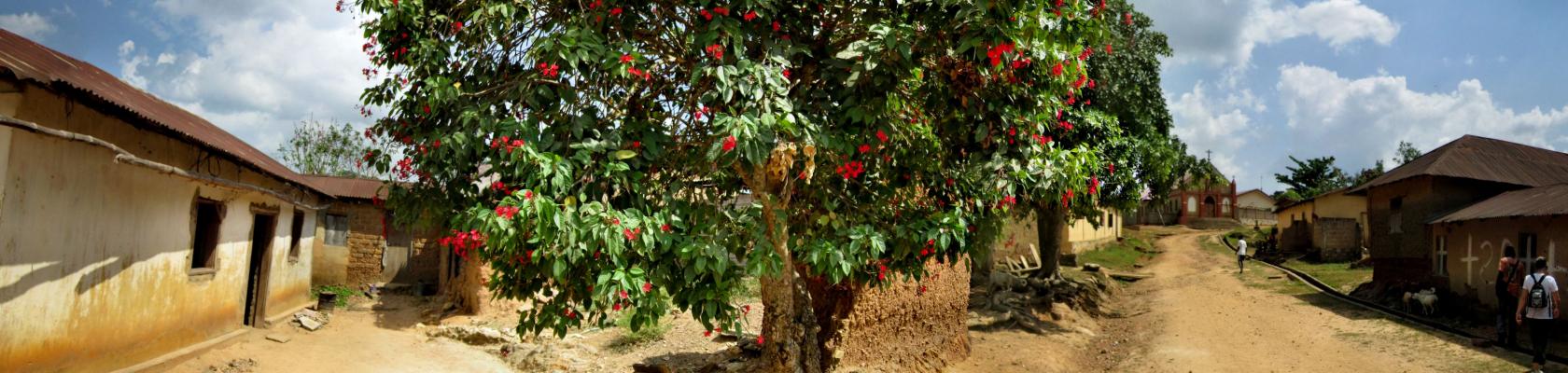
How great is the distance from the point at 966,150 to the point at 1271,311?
1207 cm

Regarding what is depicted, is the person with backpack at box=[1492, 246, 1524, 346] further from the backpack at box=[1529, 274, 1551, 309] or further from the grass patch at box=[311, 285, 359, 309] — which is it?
the grass patch at box=[311, 285, 359, 309]

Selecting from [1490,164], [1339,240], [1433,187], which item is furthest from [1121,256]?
[1433,187]

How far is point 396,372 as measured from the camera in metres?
11.9

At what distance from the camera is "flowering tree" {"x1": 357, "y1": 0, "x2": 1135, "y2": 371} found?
522cm

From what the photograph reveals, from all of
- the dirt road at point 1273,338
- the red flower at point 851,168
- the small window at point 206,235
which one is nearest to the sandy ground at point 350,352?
the small window at point 206,235

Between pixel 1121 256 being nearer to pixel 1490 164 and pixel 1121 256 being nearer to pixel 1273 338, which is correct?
pixel 1490 164

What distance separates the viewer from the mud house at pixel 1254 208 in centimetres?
4928

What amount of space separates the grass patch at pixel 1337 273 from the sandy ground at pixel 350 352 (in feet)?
58.5

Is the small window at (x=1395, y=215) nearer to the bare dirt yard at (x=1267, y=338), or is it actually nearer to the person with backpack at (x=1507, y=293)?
the bare dirt yard at (x=1267, y=338)

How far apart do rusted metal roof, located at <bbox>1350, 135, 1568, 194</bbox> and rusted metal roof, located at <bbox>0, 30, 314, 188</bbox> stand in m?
19.6

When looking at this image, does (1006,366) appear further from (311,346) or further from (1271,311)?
(311,346)

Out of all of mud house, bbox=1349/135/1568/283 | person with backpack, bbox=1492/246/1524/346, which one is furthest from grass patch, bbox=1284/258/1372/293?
person with backpack, bbox=1492/246/1524/346

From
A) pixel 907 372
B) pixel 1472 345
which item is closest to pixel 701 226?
pixel 907 372

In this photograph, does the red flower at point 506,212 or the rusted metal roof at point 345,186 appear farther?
the rusted metal roof at point 345,186
